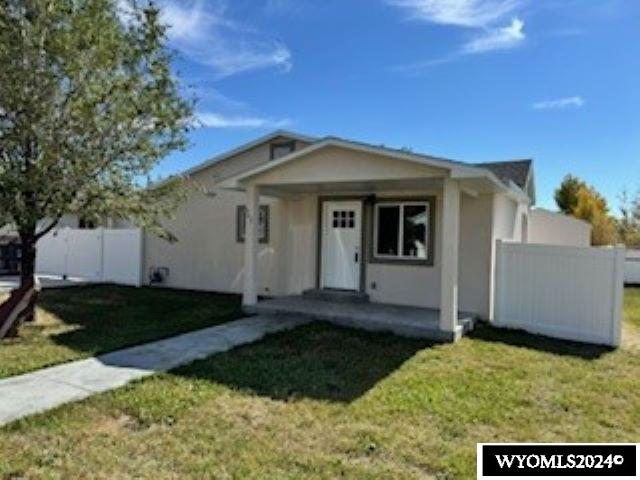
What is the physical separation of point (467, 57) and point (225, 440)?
11.4 meters

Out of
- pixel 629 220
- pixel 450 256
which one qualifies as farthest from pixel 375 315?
pixel 629 220

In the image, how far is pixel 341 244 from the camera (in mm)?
13180

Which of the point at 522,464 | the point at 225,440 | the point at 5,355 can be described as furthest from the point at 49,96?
the point at 522,464

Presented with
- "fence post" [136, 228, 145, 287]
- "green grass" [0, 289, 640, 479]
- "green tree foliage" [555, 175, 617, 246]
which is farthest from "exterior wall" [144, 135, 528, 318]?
"green tree foliage" [555, 175, 617, 246]

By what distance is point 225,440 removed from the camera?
5.12m

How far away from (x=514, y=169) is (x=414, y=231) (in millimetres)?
7599

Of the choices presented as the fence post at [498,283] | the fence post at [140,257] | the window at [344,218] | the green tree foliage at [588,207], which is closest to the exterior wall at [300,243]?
the window at [344,218]

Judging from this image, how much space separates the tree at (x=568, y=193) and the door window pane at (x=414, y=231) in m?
26.5

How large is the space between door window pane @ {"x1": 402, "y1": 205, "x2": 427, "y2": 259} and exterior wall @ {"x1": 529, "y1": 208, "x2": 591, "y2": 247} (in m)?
6.83

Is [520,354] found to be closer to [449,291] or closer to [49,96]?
[449,291]

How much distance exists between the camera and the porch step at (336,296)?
41.2 feet

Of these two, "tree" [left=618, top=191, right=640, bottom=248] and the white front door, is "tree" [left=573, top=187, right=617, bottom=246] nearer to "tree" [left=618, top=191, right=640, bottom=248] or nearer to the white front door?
"tree" [left=618, top=191, right=640, bottom=248]

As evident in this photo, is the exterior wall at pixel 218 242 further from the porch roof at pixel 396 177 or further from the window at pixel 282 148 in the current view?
the porch roof at pixel 396 177

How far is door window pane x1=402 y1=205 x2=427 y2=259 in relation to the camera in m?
12.1
